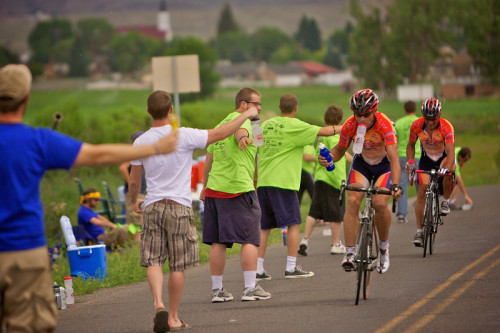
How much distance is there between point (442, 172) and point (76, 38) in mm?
188728

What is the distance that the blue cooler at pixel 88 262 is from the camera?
12.8m

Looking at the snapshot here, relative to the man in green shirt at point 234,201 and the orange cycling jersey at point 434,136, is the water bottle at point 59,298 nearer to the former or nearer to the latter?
the man in green shirt at point 234,201

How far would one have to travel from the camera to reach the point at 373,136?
1061cm

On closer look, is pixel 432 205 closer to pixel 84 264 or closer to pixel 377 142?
pixel 377 142

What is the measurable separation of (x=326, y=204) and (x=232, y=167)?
4509 millimetres

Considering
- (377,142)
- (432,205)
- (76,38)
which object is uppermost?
(76,38)

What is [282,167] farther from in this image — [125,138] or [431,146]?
[125,138]

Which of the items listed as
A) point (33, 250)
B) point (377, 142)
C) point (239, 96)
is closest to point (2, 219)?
point (33, 250)

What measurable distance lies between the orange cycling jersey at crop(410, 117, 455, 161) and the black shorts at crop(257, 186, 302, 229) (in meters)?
2.70

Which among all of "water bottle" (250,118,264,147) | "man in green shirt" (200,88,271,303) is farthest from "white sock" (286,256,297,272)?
"water bottle" (250,118,264,147)

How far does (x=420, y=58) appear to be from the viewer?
105 m

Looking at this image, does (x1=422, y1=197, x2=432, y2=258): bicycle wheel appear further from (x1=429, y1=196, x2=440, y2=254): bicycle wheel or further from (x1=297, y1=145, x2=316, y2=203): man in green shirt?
(x1=297, y1=145, x2=316, y2=203): man in green shirt

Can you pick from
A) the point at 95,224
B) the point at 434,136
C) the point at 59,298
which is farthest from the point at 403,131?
the point at 59,298

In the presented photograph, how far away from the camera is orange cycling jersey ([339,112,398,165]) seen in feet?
34.3
